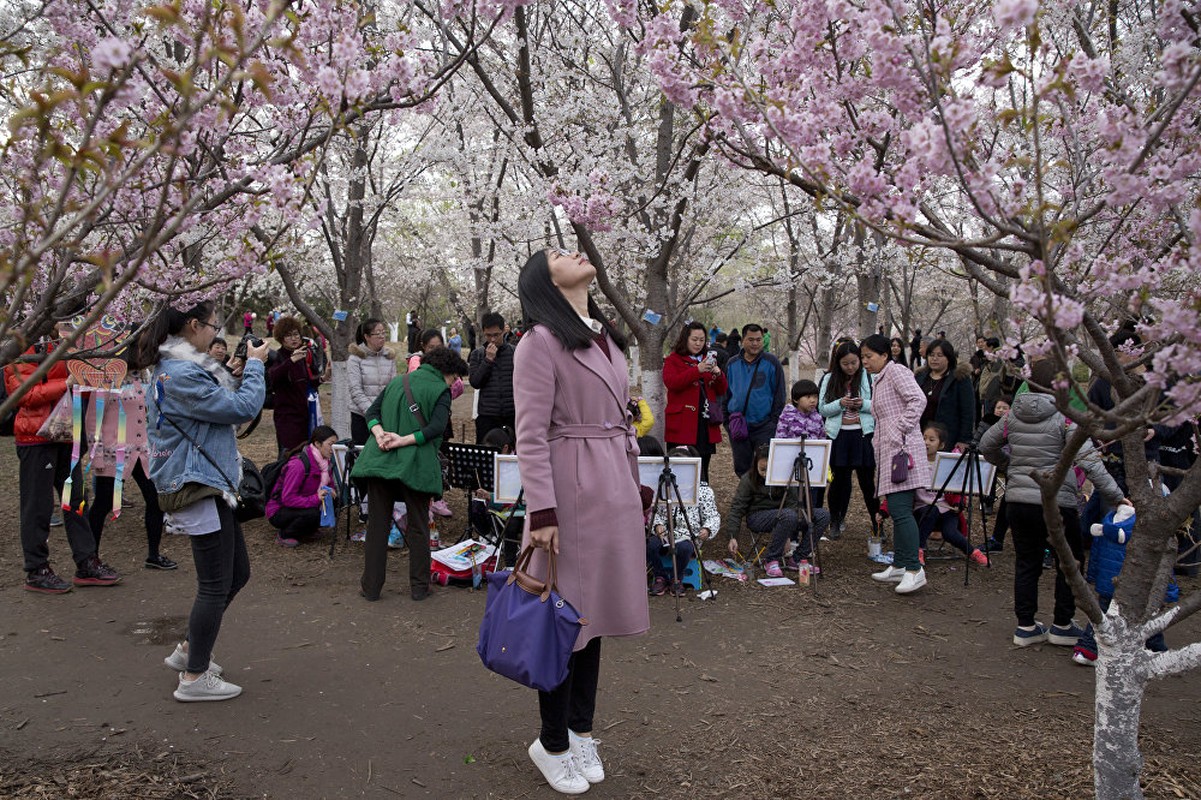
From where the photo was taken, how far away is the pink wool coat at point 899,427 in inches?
243

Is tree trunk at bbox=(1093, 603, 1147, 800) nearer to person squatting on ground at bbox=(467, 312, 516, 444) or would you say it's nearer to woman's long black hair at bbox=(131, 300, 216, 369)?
woman's long black hair at bbox=(131, 300, 216, 369)

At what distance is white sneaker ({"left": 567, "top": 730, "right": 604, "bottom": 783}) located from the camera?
338cm

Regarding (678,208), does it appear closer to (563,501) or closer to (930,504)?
(930,504)

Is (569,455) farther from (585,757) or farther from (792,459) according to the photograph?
(792,459)

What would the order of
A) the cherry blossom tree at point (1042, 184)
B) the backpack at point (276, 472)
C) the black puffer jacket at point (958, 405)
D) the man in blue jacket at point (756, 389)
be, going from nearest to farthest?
the cherry blossom tree at point (1042, 184), the backpack at point (276, 472), the man in blue jacket at point (756, 389), the black puffer jacket at point (958, 405)

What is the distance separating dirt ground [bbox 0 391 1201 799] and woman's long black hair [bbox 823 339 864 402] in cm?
189

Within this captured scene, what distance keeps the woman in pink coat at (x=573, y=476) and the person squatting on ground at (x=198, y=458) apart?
172 cm

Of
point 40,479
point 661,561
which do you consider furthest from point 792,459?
point 40,479

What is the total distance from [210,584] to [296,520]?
11.1ft

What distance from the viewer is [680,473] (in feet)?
20.3

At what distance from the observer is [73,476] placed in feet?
18.4

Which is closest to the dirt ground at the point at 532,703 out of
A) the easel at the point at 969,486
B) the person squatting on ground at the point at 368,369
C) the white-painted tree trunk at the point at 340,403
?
the easel at the point at 969,486

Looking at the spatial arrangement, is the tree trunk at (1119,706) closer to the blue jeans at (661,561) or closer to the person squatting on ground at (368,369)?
the blue jeans at (661,561)

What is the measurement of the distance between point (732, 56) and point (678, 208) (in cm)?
430
